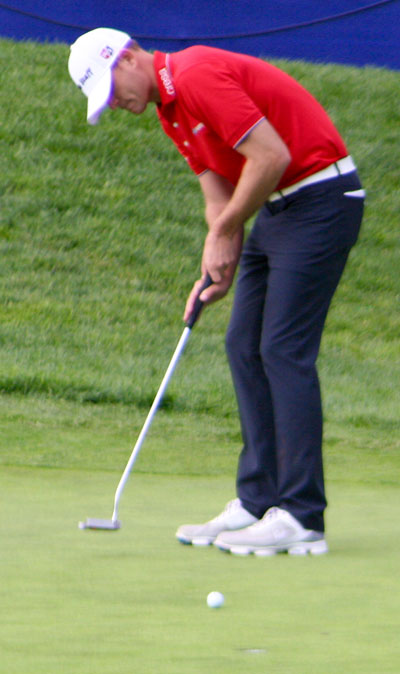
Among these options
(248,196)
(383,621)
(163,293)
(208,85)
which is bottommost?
(163,293)

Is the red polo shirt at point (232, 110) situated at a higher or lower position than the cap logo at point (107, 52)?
lower

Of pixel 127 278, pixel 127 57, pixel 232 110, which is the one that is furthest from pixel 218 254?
pixel 127 278

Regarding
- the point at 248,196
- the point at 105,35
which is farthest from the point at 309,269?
the point at 105,35

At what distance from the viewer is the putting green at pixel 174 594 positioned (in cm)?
248

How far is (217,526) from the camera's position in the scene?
12.5ft

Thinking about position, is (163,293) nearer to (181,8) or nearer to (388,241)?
(388,241)

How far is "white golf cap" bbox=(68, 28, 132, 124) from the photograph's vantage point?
3.72 m

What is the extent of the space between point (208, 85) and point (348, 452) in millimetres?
2888

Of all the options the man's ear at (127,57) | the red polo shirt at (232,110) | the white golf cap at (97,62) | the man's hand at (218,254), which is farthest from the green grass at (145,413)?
the man's ear at (127,57)

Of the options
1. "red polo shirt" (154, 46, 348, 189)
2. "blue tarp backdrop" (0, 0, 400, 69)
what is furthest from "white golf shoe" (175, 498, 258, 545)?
"blue tarp backdrop" (0, 0, 400, 69)

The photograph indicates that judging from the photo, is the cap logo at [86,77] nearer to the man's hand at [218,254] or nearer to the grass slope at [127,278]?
the man's hand at [218,254]

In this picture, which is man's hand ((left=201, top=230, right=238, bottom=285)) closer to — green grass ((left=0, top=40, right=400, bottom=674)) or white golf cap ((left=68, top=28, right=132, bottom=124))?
white golf cap ((left=68, top=28, right=132, bottom=124))

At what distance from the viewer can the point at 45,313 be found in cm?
977

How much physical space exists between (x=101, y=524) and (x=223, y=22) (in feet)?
36.2
